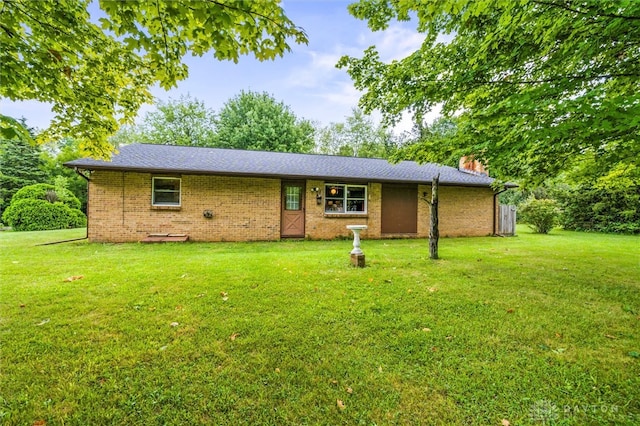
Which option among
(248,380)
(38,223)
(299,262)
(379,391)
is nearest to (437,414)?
(379,391)

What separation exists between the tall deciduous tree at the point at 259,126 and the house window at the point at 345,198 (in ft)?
44.9

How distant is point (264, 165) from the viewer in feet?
37.7

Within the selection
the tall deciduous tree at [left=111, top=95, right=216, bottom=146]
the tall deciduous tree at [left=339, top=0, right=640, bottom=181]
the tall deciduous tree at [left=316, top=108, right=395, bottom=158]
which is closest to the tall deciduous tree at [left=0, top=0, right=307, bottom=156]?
the tall deciduous tree at [left=339, top=0, right=640, bottom=181]

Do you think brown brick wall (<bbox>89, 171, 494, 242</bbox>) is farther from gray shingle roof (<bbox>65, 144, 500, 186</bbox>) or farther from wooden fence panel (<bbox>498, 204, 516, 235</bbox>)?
wooden fence panel (<bbox>498, 204, 516, 235</bbox>)

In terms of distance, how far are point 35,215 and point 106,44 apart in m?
15.9

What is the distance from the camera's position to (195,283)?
15.3 feet

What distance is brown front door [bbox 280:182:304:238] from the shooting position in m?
11.0

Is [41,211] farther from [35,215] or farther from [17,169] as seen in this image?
[17,169]

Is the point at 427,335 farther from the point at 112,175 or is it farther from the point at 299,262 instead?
the point at 112,175

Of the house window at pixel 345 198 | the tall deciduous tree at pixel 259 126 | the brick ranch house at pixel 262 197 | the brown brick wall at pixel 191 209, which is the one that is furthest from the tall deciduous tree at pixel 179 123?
the house window at pixel 345 198

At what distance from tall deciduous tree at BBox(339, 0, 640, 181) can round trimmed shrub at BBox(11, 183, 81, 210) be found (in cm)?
1878

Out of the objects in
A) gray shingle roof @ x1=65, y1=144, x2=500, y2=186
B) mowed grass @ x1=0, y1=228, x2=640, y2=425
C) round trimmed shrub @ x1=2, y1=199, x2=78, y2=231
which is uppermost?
gray shingle roof @ x1=65, y1=144, x2=500, y2=186

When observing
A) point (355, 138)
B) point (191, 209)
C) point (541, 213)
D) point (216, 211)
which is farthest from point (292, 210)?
point (355, 138)

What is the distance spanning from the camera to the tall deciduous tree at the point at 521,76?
3410mm
